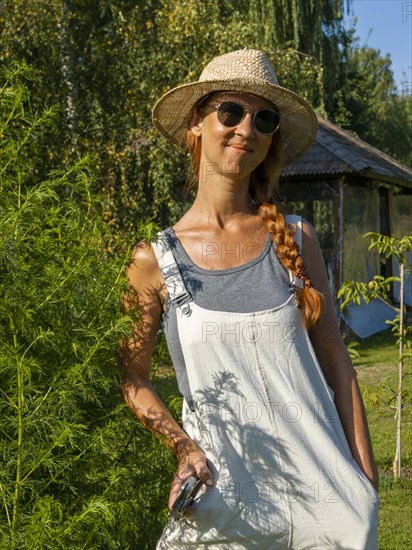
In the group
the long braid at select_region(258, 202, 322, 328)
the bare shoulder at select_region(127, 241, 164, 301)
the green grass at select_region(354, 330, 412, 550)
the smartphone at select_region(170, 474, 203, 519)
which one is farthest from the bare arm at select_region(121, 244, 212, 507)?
the green grass at select_region(354, 330, 412, 550)

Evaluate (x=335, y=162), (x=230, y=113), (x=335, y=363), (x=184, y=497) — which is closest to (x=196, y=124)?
(x=230, y=113)

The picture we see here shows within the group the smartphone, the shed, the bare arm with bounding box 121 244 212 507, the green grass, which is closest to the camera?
the smartphone

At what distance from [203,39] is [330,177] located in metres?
4.30

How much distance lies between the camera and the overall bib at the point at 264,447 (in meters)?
2.02

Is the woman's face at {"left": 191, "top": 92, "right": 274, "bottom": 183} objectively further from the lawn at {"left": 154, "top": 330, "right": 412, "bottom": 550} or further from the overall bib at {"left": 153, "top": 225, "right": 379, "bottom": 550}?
the lawn at {"left": 154, "top": 330, "right": 412, "bottom": 550}

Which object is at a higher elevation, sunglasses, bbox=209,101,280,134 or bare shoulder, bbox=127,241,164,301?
sunglasses, bbox=209,101,280,134

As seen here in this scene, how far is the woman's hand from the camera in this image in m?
1.93

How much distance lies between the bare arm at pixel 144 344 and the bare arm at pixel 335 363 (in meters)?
0.41

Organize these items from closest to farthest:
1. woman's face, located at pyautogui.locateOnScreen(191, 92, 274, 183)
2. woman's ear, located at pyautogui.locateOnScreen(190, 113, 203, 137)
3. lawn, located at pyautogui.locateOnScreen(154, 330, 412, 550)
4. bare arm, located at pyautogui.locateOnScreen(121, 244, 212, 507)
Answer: bare arm, located at pyautogui.locateOnScreen(121, 244, 212, 507) < woman's face, located at pyautogui.locateOnScreen(191, 92, 274, 183) < woman's ear, located at pyautogui.locateOnScreen(190, 113, 203, 137) < lawn, located at pyautogui.locateOnScreen(154, 330, 412, 550)

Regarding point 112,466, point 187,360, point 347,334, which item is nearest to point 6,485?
point 112,466

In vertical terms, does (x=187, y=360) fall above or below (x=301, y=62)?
below

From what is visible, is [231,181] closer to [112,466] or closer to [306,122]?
[306,122]

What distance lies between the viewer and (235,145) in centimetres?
227

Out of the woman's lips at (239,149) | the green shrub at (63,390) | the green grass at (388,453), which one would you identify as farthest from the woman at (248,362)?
the green grass at (388,453)
